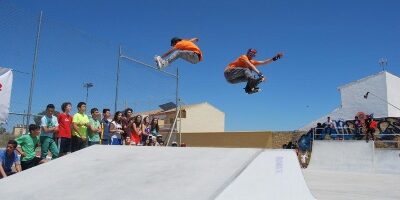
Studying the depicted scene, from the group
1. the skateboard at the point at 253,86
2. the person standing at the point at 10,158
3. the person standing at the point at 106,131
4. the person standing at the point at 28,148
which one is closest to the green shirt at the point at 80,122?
the person standing at the point at 106,131

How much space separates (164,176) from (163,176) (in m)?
0.01

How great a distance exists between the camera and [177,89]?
41.5ft

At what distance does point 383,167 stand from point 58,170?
15.3m

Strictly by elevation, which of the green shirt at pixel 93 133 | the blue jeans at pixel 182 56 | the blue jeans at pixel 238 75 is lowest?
the green shirt at pixel 93 133

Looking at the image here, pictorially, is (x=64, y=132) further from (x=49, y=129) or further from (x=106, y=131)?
(x=106, y=131)

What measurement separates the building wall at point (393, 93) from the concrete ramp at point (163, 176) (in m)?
28.8

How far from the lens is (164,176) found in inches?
158

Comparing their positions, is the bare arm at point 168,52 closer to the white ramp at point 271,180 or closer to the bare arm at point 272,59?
the bare arm at point 272,59

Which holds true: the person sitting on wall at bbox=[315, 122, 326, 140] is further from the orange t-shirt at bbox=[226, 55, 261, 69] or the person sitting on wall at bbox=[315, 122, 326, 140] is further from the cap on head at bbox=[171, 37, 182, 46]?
the cap on head at bbox=[171, 37, 182, 46]

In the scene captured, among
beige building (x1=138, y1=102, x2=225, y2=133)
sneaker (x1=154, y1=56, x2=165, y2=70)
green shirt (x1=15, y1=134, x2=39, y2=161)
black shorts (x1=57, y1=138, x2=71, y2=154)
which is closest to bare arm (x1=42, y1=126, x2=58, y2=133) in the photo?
black shorts (x1=57, y1=138, x2=71, y2=154)

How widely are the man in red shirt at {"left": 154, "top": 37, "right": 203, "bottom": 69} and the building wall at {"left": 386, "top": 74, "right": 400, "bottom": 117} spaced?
2720 centimetres

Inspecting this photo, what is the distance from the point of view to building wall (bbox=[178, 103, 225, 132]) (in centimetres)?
4156

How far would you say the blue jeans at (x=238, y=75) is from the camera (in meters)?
7.95

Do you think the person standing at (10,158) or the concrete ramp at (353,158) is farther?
the concrete ramp at (353,158)
